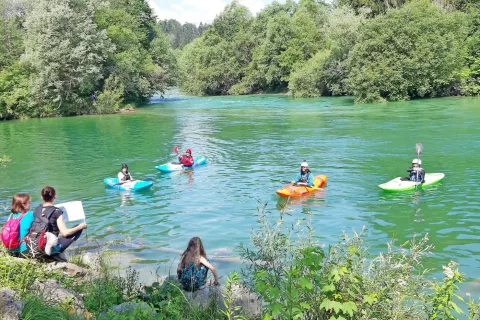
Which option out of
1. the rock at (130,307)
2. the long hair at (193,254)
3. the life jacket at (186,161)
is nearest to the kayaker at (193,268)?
the long hair at (193,254)

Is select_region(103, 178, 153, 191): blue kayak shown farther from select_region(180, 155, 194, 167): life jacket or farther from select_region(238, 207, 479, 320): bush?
select_region(238, 207, 479, 320): bush

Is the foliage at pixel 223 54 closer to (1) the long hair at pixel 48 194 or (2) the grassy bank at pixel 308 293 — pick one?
(1) the long hair at pixel 48 194

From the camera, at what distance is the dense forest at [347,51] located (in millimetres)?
40375

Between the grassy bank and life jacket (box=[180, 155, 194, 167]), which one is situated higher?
the grassy bank

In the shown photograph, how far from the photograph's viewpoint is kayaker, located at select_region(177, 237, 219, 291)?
20.7 ft

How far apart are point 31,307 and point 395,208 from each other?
9.83 m

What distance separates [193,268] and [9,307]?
262 centimetres

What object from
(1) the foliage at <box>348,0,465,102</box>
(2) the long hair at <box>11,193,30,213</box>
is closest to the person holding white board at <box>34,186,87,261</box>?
(2) the long hair at <box>11,193,30,213</box>

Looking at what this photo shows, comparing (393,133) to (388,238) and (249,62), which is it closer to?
(388,238)

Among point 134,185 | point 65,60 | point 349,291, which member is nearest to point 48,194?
point 349,291

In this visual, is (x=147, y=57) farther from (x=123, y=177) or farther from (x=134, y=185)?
(x=134, y=185)

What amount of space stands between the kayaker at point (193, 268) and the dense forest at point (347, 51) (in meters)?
36.5

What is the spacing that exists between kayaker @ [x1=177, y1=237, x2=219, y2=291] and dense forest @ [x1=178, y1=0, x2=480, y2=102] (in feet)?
120

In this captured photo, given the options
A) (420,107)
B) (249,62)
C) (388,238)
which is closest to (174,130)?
(420,107)
